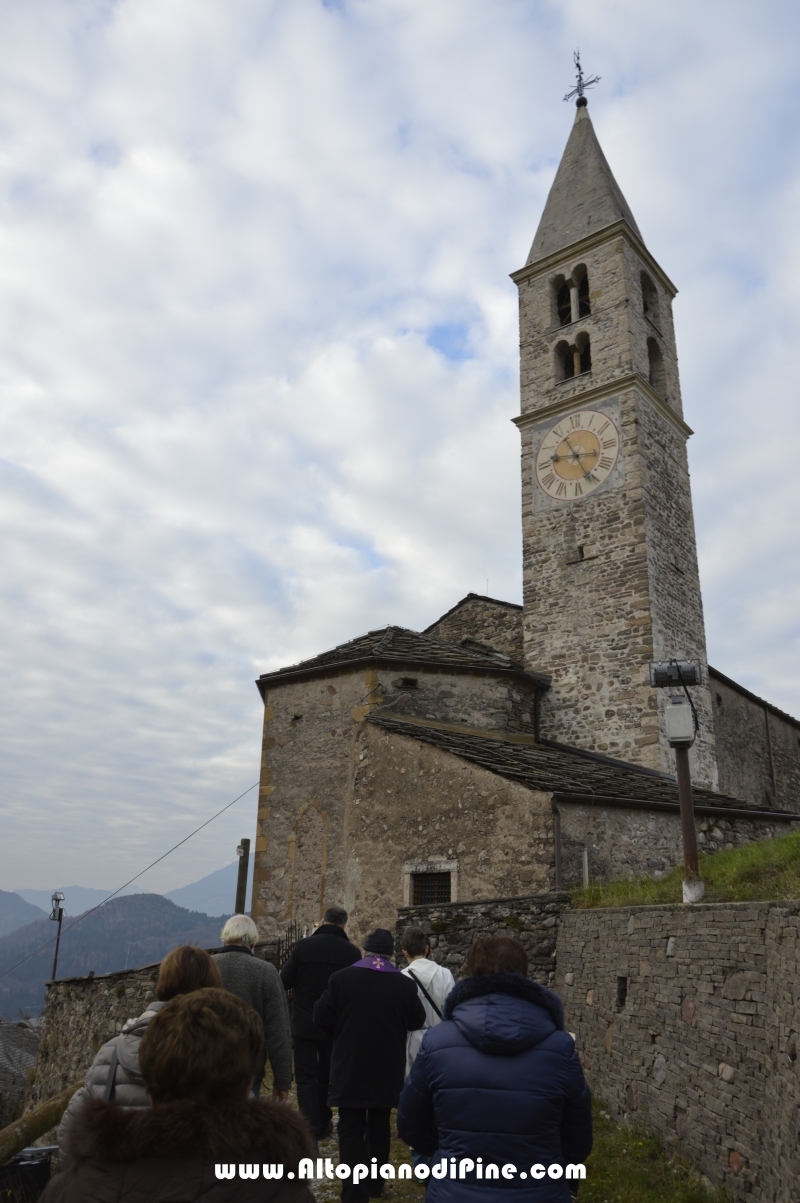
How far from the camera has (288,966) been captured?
6.07 meters

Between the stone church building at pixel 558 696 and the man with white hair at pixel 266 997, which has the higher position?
Result: the stone church building at pixel 558 696

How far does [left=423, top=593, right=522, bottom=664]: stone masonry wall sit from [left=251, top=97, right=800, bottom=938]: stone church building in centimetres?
6

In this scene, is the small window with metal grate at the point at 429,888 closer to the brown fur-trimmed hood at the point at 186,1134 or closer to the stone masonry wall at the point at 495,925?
the stone masonry wall at the point at 495,925

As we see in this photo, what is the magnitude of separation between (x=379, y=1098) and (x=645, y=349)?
1902cm

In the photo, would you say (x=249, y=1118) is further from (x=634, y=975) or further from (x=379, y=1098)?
(x=634, y=975)

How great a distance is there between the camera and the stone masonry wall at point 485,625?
65.3 ft

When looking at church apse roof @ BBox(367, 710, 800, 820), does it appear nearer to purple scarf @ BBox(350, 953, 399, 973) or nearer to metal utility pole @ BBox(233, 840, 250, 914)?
purple scarf @ BBox(350, 953, 399, 973)

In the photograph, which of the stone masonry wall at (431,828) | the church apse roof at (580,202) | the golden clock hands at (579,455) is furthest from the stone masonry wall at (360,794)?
the church apse roof at (580,202)

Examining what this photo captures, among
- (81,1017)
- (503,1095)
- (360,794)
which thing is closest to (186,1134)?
(503,1095)

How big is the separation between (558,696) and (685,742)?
34.9 feet

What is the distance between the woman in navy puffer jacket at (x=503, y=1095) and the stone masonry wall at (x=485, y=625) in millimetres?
16485

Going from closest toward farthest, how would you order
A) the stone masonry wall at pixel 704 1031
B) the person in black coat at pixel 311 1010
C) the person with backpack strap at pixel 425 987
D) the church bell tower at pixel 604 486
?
the stone masonry wall at pixel 704 1031, the person with backpack strap at pixel 425 987, the person in black coat at pixel 311 1010, the church bell tower at pixel 604 486

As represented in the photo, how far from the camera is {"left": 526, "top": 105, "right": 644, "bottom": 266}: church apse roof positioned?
856 inches

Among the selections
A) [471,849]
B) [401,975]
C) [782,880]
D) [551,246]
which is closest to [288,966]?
[401,975]
